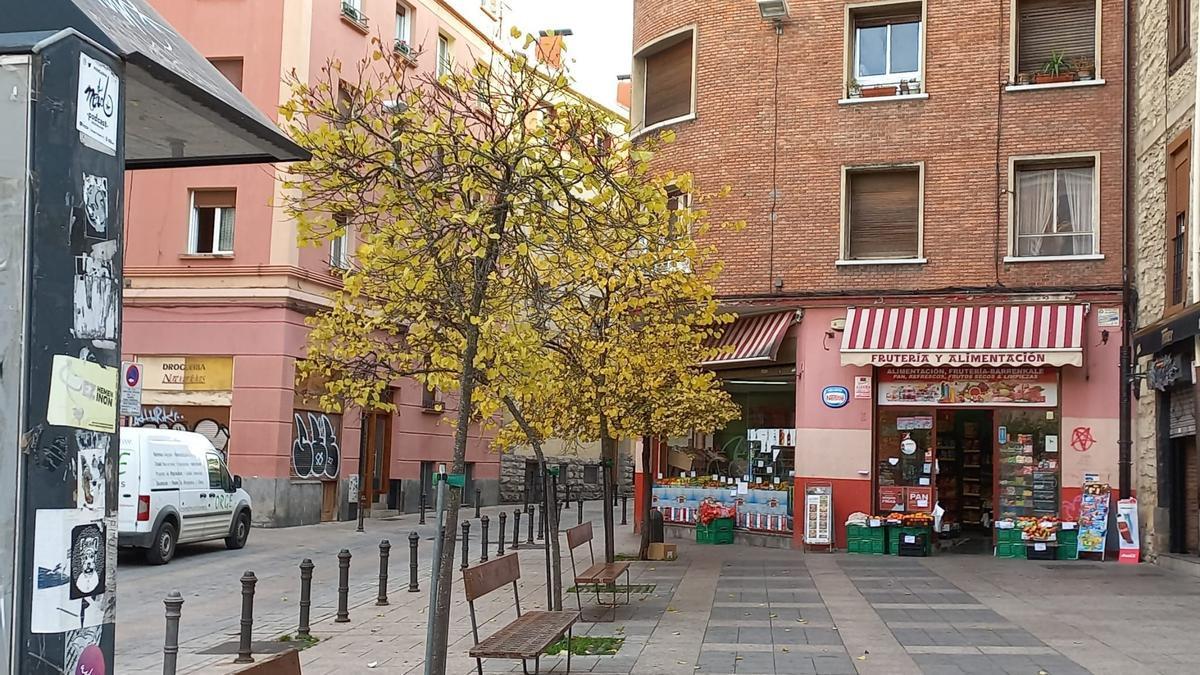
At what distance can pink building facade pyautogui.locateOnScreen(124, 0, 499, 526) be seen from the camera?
25469 mm

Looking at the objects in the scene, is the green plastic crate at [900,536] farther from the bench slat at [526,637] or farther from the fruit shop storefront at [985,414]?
the bench slat at [526,637]

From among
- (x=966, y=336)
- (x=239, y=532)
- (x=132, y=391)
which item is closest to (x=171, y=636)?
(x=132, y=391)

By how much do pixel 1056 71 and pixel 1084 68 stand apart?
0.45 m

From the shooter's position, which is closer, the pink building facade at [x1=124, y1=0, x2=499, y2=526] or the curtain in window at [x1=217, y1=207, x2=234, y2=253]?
the pink building facade at [x1=124, y1=0, x2=499, y2=526]

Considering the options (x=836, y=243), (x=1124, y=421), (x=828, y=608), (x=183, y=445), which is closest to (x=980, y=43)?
(x=836, y=243)

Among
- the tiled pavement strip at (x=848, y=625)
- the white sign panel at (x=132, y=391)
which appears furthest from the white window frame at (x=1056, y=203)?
the white sign panel at (x=132, y=391)

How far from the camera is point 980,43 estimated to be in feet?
68.7

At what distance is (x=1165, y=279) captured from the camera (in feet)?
58.9

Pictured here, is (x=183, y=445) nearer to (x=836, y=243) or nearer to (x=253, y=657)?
(x=253, y=657)

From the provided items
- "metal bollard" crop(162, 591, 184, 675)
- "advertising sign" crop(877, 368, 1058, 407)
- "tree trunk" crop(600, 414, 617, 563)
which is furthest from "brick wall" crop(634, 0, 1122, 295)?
"metal bollard" crop(162, 591, 184, 675)

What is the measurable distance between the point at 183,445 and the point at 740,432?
10.3 m

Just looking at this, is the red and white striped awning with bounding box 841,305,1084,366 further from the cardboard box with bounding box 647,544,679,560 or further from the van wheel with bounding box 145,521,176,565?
the van wheel with bounding box 145,521,176,565

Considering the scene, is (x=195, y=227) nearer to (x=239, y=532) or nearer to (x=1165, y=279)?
(x=239, y=532)

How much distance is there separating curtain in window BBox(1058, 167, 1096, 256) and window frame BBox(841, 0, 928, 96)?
287 centimetres
